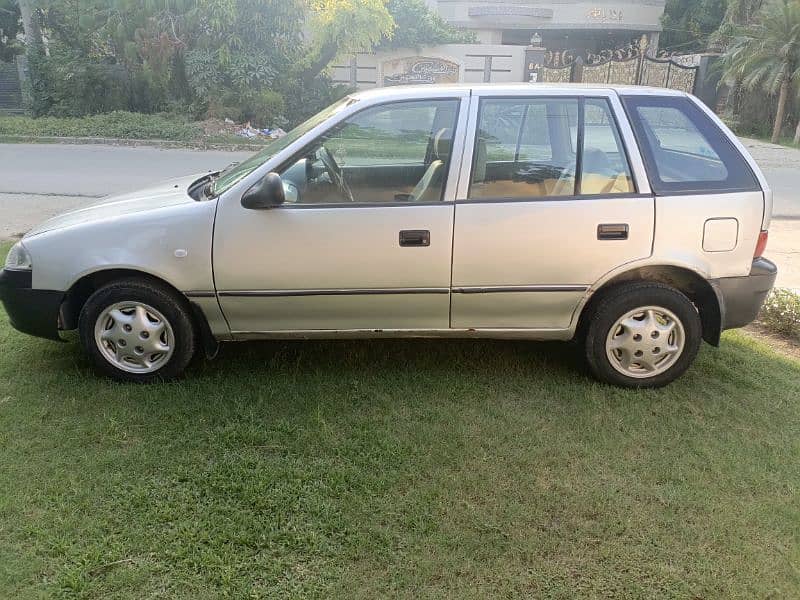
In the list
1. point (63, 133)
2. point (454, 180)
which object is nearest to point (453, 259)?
point (454, 180)

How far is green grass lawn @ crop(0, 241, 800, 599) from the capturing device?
252cm

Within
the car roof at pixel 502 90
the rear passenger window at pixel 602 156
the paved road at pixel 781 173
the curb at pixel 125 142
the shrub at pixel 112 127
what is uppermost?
the car roof at pixel 502 90

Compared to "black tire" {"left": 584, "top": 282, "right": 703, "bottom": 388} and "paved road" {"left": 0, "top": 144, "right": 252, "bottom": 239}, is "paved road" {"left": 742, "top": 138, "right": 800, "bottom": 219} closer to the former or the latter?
"black tire" {"left": 584, "top": 282, "right": 703, "bottom": 388}

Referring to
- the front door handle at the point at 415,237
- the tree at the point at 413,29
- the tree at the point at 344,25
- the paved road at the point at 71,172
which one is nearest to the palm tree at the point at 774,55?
the tree at the point at 413,29

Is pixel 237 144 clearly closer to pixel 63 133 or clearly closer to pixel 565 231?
pixel 63 133

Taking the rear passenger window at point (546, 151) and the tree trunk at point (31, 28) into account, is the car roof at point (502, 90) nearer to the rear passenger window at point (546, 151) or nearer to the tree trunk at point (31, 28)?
the rear passenger window at point (546, 151)

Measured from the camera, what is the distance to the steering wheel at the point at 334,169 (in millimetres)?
3806

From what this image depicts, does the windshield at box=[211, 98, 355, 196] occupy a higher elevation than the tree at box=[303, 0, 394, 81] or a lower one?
lower

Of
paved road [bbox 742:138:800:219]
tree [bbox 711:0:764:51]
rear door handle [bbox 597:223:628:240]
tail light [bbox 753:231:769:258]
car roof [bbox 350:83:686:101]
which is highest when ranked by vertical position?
tree [bbox 711:0:764:51]

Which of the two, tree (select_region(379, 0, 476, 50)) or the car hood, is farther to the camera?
tree (select_region(379, 0, 476, 50))

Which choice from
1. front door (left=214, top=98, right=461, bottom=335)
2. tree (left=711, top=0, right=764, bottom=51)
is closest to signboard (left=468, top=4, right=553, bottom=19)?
tree (left=711, top=0, right=764, bottom=51)

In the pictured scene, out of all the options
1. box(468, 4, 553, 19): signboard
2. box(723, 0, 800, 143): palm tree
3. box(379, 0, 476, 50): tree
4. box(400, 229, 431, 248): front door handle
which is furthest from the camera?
box(468, 4, 553, 19): signboard

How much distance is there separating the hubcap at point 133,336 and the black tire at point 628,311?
8.08 ft

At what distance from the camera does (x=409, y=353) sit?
4363 millimetres
